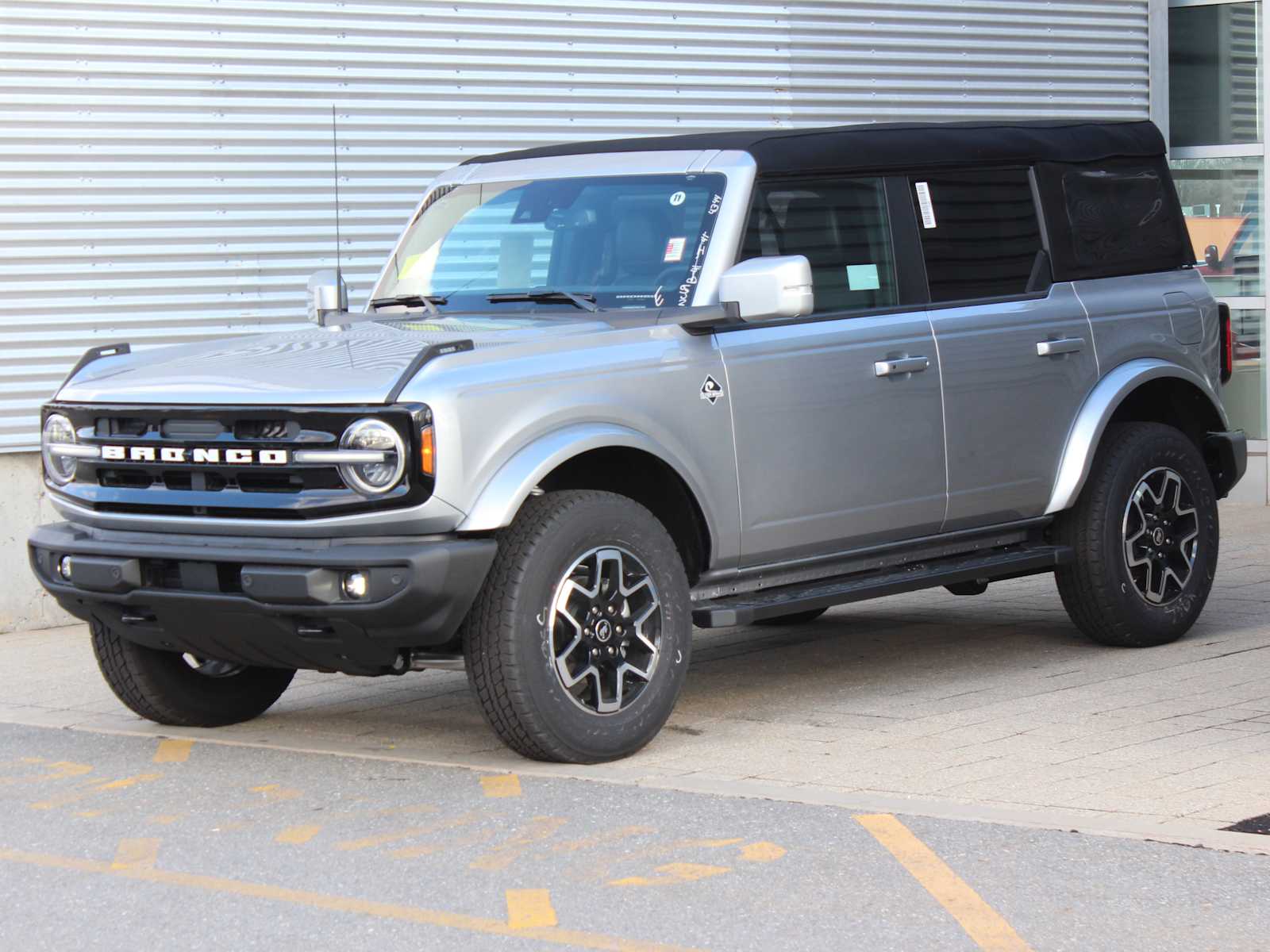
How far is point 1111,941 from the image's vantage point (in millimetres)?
4508

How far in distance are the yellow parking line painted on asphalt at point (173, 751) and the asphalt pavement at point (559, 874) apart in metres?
0.39

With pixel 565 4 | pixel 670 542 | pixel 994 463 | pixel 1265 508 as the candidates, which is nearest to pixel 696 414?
pixel 670 542

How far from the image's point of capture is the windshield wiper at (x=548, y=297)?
23.0 feet

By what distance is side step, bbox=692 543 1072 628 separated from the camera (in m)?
6.83

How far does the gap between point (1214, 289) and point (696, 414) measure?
8691mm

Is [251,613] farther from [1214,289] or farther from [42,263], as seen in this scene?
[1214,289]

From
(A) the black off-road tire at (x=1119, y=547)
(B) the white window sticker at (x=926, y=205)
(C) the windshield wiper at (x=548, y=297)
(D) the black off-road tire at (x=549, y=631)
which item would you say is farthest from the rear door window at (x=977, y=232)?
(D) the black off-road tire at (x=549, y=631)

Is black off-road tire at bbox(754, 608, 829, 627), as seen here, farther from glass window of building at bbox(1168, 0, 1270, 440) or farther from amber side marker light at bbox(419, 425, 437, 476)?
glass window of building at bbox(1168, 0, 1270, 440)

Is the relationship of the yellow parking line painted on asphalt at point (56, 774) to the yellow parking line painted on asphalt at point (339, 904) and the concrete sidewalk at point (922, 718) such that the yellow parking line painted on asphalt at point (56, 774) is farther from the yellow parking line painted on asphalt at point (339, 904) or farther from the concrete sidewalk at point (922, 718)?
the yellow parking line painted on asphalt at point (339, 904)

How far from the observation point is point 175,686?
7.25 metres

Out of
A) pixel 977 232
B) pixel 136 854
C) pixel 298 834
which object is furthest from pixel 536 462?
pixel 977 232

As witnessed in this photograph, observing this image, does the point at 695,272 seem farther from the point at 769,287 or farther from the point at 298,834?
the point at 298,834

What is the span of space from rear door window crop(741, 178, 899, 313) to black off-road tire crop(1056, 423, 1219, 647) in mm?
1305

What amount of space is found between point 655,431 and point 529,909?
209cm
